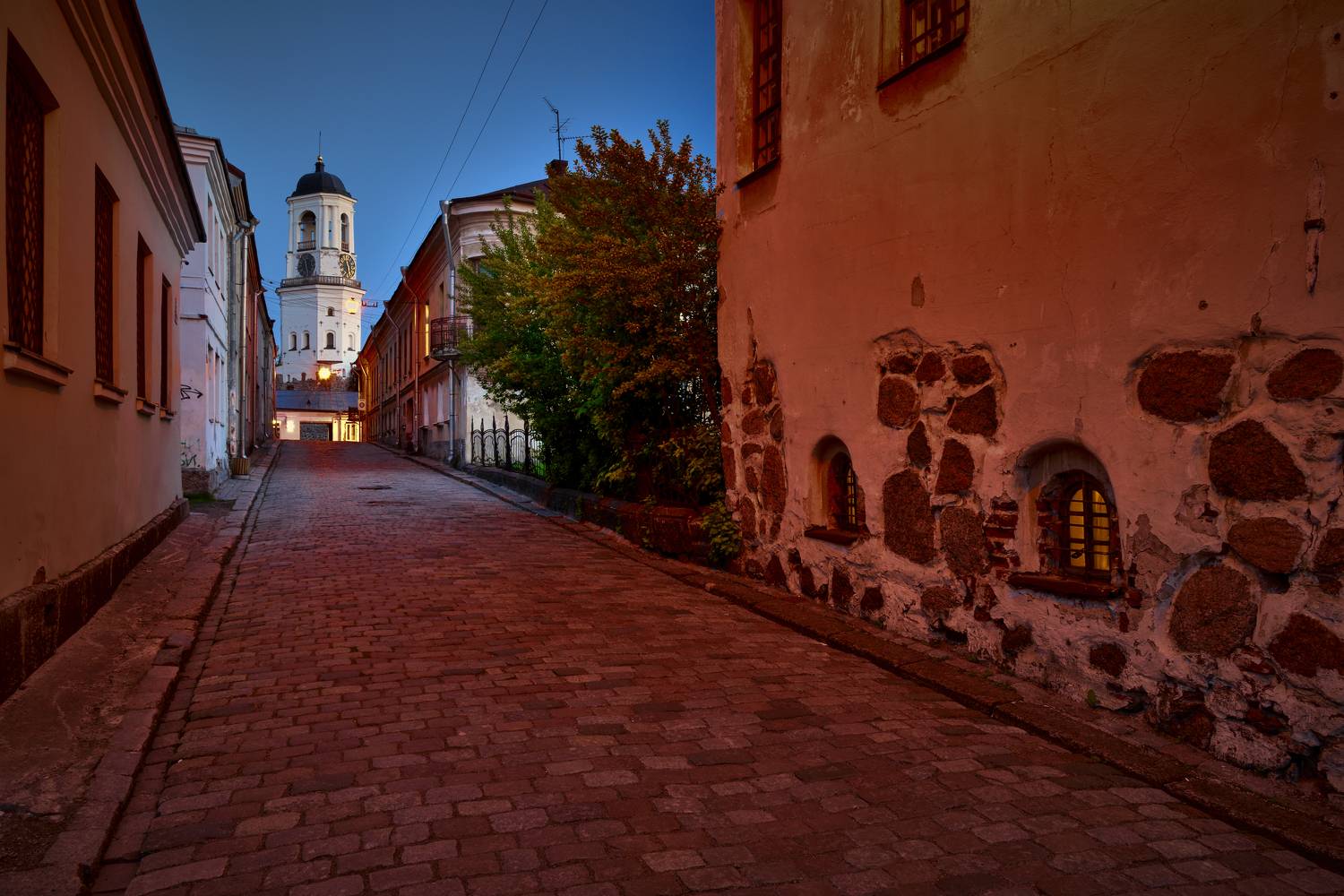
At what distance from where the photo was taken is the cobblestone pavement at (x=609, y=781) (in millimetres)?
3102

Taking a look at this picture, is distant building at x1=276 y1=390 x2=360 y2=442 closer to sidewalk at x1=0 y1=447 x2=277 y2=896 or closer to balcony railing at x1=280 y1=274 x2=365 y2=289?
balcony railing at x1=280 y1=274 x2=365 y2=289

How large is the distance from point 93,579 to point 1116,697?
6044 millimetres

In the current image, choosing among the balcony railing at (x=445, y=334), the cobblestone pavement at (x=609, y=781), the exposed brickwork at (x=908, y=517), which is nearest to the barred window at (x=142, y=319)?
the cobblestone pavement at (x=609, y=781)

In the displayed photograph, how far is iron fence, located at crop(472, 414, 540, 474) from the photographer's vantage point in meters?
19.6

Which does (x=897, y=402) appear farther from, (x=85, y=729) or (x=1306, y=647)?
(x=85, y=729)

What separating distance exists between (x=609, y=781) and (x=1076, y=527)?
2807 millimetres

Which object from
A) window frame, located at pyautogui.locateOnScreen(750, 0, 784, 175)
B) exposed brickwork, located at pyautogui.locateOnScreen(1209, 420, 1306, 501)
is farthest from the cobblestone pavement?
window frame, located at pyautogui.locateOnScreen(750, 0, 784, 175)

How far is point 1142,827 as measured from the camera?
349 cm

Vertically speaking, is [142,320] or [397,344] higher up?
[397,344]

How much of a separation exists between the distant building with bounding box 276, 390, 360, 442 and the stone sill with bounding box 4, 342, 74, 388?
2809 inches

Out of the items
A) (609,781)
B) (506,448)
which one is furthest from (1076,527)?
(506,448)

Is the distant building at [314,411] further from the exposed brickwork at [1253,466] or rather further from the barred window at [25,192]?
the exposed brickwork at [1253,466]

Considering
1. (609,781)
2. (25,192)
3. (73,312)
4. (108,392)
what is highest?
(25,192)

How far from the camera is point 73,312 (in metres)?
6.23
